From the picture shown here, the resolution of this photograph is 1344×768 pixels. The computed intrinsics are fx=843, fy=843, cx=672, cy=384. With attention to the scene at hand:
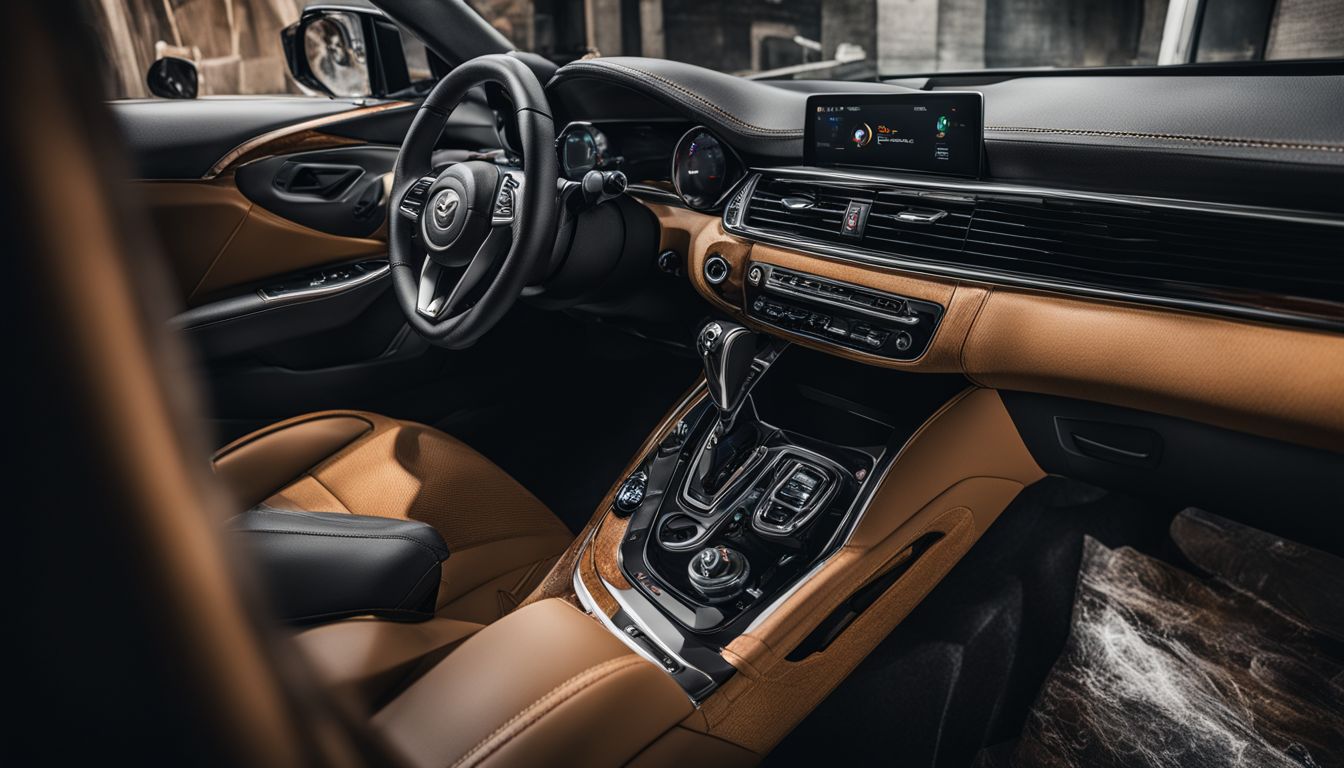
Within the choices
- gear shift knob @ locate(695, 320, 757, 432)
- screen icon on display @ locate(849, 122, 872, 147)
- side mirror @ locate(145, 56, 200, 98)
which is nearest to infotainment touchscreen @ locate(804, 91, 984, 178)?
screen icon on display @ locate(849, 122, 872, 147)

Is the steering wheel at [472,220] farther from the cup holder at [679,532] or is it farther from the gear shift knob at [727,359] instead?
the cup holder at [679,532]

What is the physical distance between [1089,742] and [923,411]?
68cm

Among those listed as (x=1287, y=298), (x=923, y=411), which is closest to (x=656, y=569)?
(x=923, y=411)

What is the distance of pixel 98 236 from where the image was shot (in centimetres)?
26

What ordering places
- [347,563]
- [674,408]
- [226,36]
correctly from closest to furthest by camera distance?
[347,563]
[674,408]
[226,36]

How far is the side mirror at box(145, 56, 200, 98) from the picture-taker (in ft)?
7.70

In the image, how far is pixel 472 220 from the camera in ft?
4.97

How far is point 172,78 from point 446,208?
1437 mm

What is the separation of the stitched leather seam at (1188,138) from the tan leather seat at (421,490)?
1.10 meters

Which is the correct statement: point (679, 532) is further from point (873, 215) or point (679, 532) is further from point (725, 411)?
point (873, 215)

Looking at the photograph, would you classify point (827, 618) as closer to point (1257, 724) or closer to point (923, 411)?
point (923, 411)

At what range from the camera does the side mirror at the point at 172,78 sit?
2346 millimetres

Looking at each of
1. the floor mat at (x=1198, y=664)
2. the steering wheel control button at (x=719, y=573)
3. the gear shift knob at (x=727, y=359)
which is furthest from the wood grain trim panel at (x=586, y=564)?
the floor mat at (x=1198, y=664)

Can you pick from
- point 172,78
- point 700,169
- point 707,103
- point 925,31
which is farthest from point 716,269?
point 925,31
